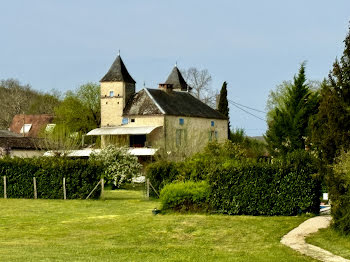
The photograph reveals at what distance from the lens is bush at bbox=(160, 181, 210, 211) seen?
28.9 metres

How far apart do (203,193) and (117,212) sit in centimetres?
530

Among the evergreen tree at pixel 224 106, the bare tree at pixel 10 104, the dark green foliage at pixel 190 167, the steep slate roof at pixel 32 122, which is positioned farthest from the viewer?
the bare tree at pixel 10 104

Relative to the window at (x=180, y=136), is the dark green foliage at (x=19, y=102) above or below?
above

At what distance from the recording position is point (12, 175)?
4275cm

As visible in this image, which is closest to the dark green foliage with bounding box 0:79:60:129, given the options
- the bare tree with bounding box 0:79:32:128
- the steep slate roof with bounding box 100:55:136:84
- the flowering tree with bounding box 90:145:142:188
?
the bare tree with bounding box 0:79:32:128

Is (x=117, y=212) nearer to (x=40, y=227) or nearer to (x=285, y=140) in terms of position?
(x=40, y=227)

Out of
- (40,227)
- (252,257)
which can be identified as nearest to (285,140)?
(40,227)

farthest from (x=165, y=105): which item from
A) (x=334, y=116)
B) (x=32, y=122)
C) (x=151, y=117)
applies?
(x=334, y=116)

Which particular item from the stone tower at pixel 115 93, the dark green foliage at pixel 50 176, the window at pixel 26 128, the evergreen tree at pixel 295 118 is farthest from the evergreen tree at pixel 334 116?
the window at pixel 26 128

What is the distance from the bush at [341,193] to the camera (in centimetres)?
2139

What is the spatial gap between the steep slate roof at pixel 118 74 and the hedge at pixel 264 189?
47659mm

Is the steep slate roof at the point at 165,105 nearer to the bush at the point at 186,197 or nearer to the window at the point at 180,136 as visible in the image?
the window at the point at 180,136

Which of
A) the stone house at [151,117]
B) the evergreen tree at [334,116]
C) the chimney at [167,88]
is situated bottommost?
the evergreen tree at [334,116]

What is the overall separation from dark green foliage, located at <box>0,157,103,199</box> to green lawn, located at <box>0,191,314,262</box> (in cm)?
771
